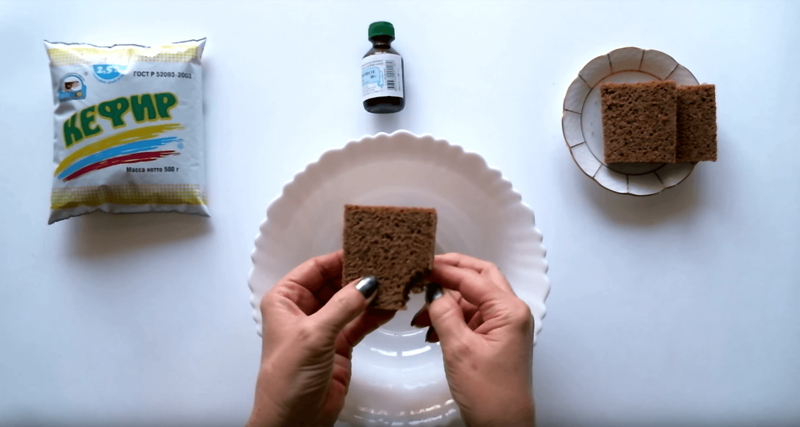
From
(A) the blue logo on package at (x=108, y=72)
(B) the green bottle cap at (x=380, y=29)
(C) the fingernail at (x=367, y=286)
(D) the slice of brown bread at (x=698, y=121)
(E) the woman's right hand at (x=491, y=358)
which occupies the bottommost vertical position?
(E) the woman's right hand at (x=491, y=358)

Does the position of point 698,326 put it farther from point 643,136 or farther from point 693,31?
point 693,31

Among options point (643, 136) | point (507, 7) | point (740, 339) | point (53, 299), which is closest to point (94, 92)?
point (53, 299)

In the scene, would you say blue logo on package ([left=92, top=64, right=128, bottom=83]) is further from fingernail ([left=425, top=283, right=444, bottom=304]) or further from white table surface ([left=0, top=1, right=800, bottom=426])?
fingernail ([left=425, top=283, right=444, bottom=304])

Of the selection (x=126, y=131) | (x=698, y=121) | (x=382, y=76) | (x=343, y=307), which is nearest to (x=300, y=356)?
(x=343, y=307)

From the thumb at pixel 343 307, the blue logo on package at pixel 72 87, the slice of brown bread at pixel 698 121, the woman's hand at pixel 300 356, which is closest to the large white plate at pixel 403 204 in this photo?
the woman's hand at pixel 300 356

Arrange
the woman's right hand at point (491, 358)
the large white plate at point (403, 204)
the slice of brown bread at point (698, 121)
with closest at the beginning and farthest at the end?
1. the woman's right hand at point (491, 358)
2. the large white plate at point (403, 204)
3. the slice of brown bread at point (698, 121)

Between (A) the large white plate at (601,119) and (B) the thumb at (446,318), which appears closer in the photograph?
(B) the thumb at (446,318)

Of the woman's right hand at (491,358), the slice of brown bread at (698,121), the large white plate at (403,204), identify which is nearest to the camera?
the woman's right hand at (491,358)

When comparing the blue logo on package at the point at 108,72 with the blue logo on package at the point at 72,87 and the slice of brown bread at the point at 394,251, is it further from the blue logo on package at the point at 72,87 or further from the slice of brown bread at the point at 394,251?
the slice of brown bread at the point at 394,251

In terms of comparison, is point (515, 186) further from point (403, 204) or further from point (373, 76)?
point (373, 76)
